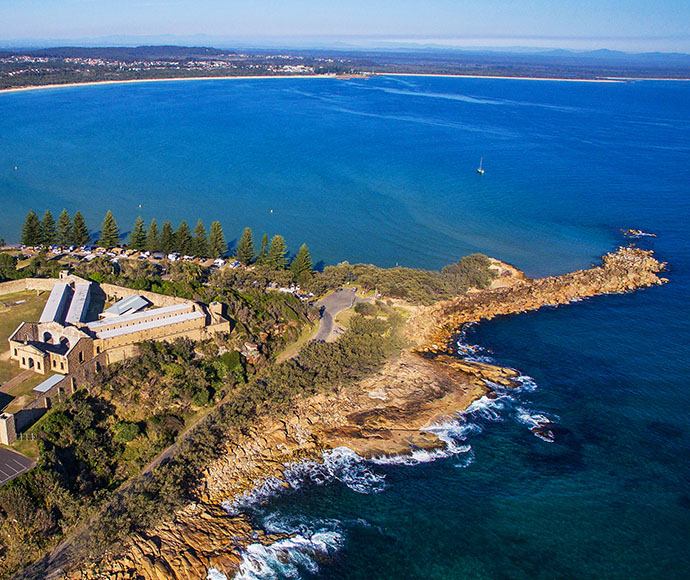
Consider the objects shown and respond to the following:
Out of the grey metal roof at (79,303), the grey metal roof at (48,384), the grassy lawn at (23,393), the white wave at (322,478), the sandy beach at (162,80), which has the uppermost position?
the sandy beach at (162,80)

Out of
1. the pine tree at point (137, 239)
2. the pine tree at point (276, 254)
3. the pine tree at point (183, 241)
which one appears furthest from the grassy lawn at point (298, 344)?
the pine tree at point (137, 239)

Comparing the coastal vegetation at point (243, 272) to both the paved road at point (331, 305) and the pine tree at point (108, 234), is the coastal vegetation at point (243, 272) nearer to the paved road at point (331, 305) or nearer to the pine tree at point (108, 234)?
the pine tree at point (108, 234)

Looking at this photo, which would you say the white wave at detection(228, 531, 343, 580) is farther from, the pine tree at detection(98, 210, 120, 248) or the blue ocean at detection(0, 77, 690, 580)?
the pine tree at detection(98, 210, 120, 248)

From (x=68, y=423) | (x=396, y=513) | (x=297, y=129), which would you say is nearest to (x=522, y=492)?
(x=396, y=513)

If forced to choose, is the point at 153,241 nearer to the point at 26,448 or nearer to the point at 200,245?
the point at 200,245

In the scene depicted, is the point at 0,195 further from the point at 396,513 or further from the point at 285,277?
the point at 396,513

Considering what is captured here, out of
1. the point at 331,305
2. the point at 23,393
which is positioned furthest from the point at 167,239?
the point at 23,393

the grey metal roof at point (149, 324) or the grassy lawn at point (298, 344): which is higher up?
the grey metal roof at point (149, 324)
